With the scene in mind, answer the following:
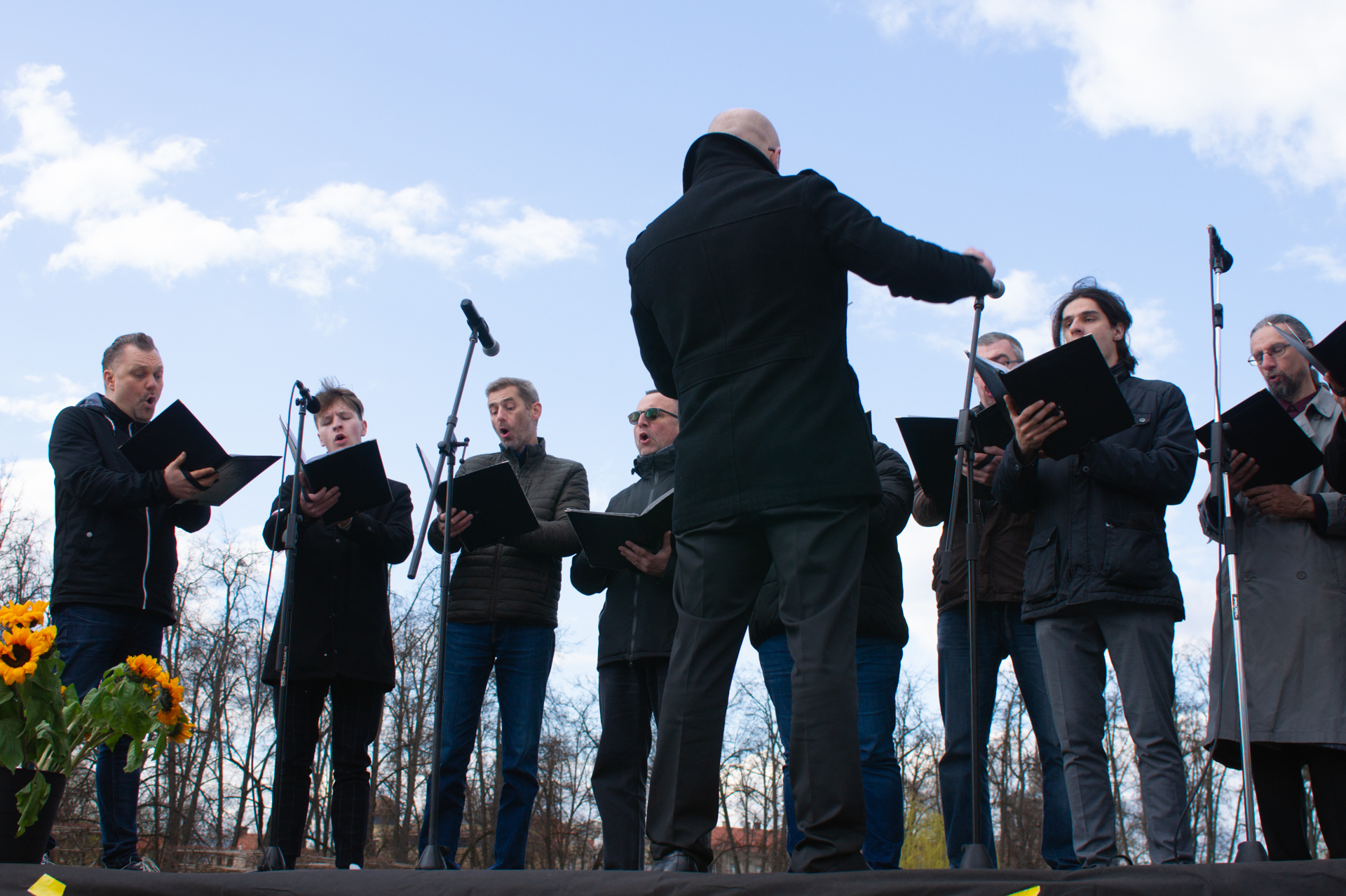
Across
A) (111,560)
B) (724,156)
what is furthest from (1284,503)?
(111,560)

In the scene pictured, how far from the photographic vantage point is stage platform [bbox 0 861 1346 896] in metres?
1.85

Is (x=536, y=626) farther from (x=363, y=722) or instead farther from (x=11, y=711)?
(x=11, y=711)

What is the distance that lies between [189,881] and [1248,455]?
3259 millimetres

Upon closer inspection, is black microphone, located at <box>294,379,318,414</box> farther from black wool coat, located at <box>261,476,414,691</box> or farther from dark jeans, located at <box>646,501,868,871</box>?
dark jeans, located at <box>646,501,868,871</box>

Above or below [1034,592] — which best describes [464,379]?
above

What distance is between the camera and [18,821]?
3.15 meters

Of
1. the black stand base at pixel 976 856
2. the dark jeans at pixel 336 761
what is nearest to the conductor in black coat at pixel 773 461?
the black stand base at pixel 976 856

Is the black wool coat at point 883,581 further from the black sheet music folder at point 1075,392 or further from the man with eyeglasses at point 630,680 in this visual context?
the black sheet music folder at point 1075,392

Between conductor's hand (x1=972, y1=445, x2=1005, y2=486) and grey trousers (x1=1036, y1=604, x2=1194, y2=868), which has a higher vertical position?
conductor's hand (x1=972, y1=445, x2=1005, y2=486)

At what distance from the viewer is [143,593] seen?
4.12 meters

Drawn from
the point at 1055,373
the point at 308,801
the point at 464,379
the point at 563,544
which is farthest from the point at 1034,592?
the point at 308,801

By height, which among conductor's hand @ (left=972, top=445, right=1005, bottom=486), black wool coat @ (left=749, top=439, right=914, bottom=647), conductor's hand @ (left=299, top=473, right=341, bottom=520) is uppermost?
conductor's hand @ (left=972, top=445, right=1005, bottom=486)

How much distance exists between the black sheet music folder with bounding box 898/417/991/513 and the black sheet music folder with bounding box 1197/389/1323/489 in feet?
2.87

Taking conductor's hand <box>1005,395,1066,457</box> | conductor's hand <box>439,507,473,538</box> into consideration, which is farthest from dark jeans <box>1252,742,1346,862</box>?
conductor's hand <box>439,507,473,538</box>
